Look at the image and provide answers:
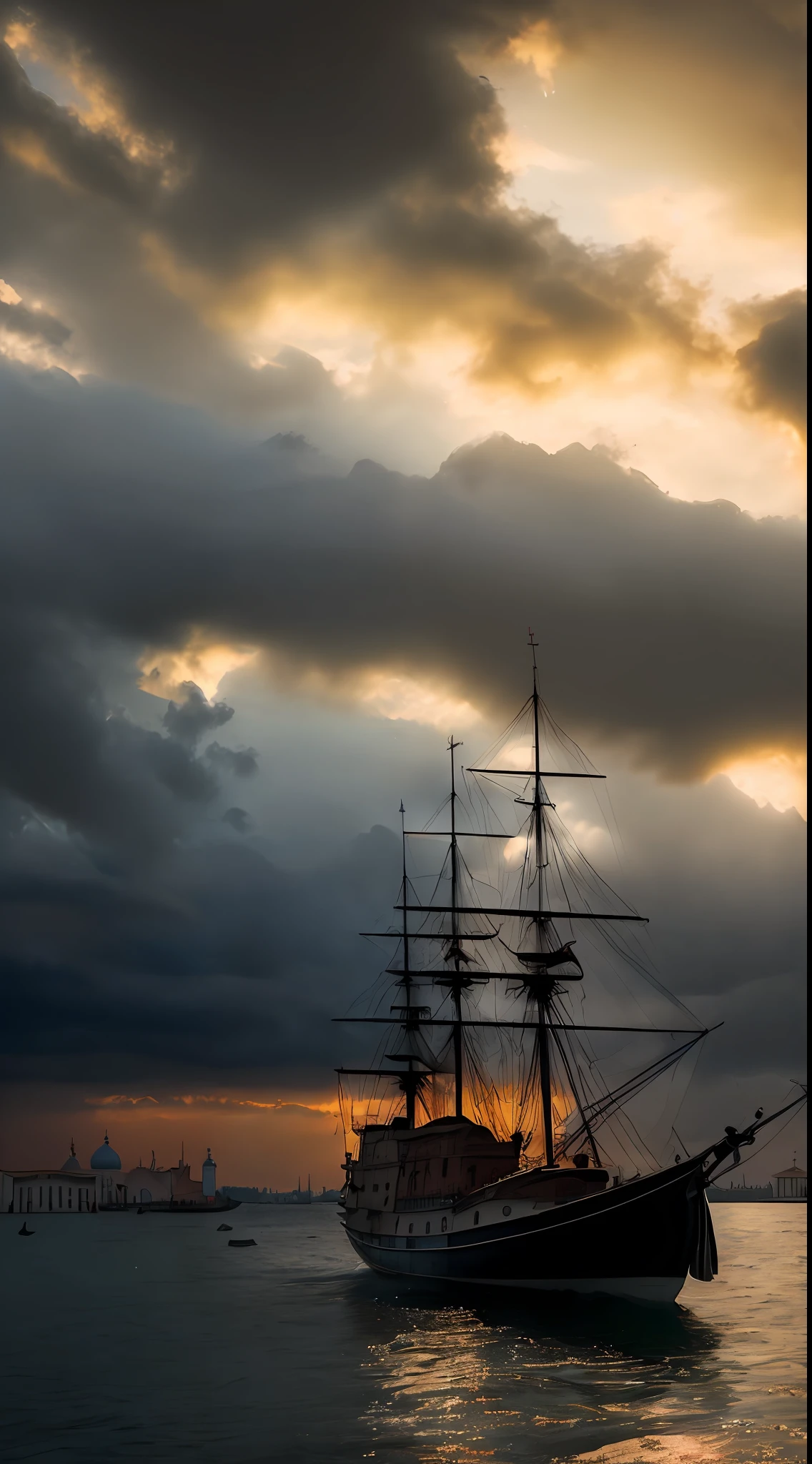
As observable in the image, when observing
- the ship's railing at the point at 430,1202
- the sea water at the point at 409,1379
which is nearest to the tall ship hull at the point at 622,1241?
the sea water at the point at 409,1379

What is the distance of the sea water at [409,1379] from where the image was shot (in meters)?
34.4

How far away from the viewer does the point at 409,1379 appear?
45.5 metres

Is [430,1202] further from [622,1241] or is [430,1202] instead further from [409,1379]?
[409,1379]

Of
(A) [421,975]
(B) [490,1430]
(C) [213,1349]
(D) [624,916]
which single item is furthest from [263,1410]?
(A) [421,975]

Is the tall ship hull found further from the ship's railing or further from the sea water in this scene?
the ship's railing

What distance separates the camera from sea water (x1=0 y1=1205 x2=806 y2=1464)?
1356 inches

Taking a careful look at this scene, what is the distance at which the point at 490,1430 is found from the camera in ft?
117

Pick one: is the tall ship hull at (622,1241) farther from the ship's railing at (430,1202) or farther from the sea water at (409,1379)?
the ship's railing at (430,1202)

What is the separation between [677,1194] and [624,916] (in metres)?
23.5

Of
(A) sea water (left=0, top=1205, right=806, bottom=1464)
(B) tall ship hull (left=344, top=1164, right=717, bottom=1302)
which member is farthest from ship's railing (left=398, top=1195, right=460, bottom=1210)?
(B) tall ship hull (left=344, top=1164, right=717, bottom=1302)

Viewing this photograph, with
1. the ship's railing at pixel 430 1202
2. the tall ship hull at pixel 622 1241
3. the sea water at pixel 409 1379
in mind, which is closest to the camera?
the sea water at pixel 409 1379

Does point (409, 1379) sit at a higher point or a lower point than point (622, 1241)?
lower

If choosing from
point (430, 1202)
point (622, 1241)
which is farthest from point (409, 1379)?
point (430, 1202)

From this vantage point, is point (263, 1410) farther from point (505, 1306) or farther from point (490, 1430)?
point (505, 1306)
